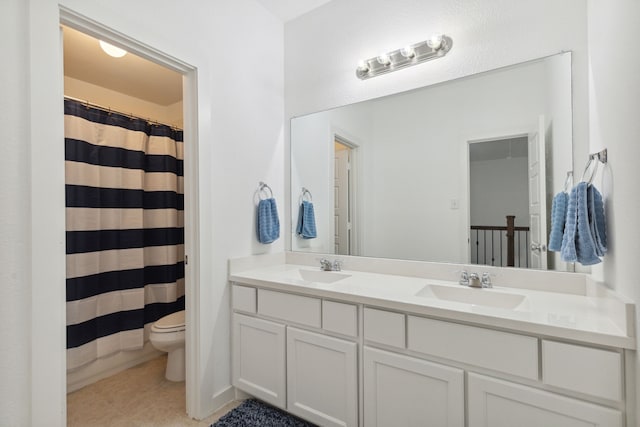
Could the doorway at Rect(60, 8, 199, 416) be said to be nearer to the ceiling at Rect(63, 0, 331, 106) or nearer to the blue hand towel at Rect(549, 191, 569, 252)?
the ceiling at Rect(63, 0, 331, 106)

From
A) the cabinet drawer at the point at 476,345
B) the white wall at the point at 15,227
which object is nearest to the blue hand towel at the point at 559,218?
the cabinet drawer at the point at 476,345

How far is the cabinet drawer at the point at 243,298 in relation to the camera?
5.83ft

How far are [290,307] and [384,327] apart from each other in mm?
528

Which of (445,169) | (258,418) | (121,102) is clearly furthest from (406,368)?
(121,102)

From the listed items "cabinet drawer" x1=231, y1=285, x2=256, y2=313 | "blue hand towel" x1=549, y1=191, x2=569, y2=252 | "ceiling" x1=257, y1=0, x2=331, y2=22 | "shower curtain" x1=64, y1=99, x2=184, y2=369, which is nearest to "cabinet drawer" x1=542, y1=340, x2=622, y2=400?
"blue hand towel" x1=549, y1=191, x2=569, y2=252

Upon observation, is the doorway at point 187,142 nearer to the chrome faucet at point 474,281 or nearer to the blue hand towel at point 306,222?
the blue hand towel at point 306,222

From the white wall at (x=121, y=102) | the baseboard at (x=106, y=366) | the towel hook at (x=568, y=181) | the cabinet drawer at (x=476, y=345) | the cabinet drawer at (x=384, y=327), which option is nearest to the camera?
the cabinet drawer at (x=476, y=345)

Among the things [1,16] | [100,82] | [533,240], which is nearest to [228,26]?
[1,16]

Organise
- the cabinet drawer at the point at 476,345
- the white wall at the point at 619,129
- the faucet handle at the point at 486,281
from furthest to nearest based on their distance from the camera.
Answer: the faucet handle at the point at 486,281 < the cabinet drawer at the point at 476,345 < the white wall at the point at 619,129

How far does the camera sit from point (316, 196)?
2291 millimetres

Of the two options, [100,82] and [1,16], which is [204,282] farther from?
[100,82]

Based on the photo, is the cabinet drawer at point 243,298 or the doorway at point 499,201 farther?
the cabinet drawer at point 243,298

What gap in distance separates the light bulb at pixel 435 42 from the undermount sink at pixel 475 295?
4.37ft

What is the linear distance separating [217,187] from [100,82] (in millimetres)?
1891
